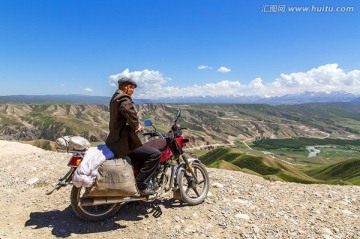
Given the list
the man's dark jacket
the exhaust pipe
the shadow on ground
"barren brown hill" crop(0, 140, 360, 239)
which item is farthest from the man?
"barren brown hill" crop(0, 140, 360, 239)

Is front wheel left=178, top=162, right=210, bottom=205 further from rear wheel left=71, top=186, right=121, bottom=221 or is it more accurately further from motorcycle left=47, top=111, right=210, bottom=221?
rear wheel left=71, top=186, right=121, bottom=221

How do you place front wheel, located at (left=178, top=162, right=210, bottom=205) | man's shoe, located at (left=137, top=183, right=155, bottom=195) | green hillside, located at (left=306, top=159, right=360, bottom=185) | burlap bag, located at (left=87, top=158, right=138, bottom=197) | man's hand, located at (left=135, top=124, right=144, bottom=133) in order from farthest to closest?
1. green hillside, located at (left=306, top=159, right=360, bottom=185)
2. front wheel, located at (left=178, top=162, right=210, bottom=205)
3. man's shoe, located at (left=137, top=183, right=155, bottom=195)
4. man's hand, located at (left=135, top=124, right=144, bottom=133)
5. burlap bag, located at (left=87, top=158, right=138, bottom=197)

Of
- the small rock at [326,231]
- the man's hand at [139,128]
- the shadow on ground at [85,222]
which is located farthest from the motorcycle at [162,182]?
the small rock at [326,231]

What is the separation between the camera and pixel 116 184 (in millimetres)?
7844

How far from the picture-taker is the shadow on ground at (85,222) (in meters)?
7.92

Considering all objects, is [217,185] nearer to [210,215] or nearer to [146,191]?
[210,215]

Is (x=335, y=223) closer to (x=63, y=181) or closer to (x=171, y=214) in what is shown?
(x=171, y=214)

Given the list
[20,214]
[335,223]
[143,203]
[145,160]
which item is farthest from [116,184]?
[335,223]

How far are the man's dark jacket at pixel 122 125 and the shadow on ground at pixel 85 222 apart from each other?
6.59 feet

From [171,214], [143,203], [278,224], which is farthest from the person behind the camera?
[143,203]

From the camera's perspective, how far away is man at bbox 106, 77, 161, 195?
779 cm

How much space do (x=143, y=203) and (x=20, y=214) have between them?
12.6 ft

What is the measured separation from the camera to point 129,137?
8.15 meters

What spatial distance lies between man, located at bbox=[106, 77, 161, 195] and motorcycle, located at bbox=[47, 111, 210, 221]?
288mm
